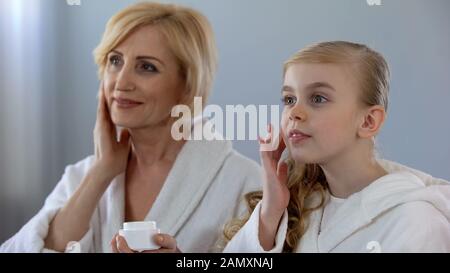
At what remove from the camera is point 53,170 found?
3.72 feet

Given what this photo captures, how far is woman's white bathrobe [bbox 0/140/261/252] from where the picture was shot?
3.66 ft

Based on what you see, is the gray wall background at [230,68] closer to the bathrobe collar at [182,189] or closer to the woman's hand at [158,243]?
the bathrobe collar at [182,189]

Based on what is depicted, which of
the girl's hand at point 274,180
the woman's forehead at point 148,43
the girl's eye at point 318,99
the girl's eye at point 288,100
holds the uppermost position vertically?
the woman's forehead at point 148,43

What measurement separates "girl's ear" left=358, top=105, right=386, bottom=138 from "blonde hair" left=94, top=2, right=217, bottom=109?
0.82 feet

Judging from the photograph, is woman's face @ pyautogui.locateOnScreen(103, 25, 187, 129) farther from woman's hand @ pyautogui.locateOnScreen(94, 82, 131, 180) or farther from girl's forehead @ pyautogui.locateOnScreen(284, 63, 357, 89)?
girl's forehead @ pyautogui.locateOnScreen(284, 63, 357, 89)

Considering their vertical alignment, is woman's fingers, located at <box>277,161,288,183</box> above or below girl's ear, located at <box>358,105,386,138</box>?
below

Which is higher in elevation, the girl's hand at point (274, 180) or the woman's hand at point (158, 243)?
the girl's hand at point (274, 180)

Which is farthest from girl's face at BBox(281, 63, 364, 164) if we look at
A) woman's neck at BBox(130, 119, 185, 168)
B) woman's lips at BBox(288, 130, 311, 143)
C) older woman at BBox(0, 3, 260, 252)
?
woman's neck at BBox(130, 119, 185, 168)

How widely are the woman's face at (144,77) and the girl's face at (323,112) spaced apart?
0.64 ft

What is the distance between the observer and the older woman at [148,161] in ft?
3.57

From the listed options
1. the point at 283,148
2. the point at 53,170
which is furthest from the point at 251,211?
the point at 53,170

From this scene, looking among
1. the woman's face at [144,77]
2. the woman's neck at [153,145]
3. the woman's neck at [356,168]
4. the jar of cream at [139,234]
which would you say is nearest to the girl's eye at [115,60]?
the woman's face at [144,77]
